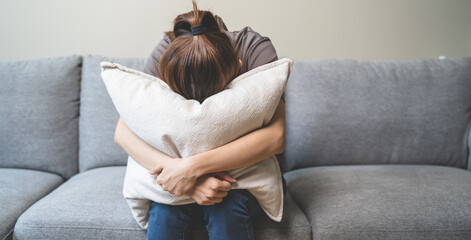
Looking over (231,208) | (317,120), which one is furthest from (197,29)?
(317,120)

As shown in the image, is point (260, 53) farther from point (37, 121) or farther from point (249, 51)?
point (37, 121)

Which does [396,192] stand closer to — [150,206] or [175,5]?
[150,206]

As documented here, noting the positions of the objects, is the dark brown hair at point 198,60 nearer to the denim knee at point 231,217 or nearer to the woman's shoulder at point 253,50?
the woman's shoulder at point 253,50

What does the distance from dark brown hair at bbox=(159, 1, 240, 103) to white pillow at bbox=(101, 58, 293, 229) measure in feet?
0.12

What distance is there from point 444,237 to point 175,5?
1.57 m

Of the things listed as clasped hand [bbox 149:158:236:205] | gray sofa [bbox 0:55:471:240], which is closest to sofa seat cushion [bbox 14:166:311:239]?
clasped hand [bbox 149:158:236:205]

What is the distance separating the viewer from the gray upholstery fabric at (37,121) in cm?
140

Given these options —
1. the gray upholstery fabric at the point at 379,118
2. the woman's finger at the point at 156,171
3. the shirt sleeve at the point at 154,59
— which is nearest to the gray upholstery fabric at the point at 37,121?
the shirt sleeve at the point at 154,59

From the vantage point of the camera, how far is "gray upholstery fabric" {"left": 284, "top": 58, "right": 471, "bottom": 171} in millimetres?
1392

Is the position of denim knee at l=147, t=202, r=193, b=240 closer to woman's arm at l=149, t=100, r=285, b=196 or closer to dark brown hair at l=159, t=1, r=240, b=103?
woman's arm at l=149, t=100, r=285, b=196

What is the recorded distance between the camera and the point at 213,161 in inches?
32.3

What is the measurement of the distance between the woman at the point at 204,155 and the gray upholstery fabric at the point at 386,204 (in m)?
0.26

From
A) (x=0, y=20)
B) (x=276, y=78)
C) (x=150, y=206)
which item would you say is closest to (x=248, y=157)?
(x=276, y=78)

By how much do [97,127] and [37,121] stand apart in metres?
0.27
